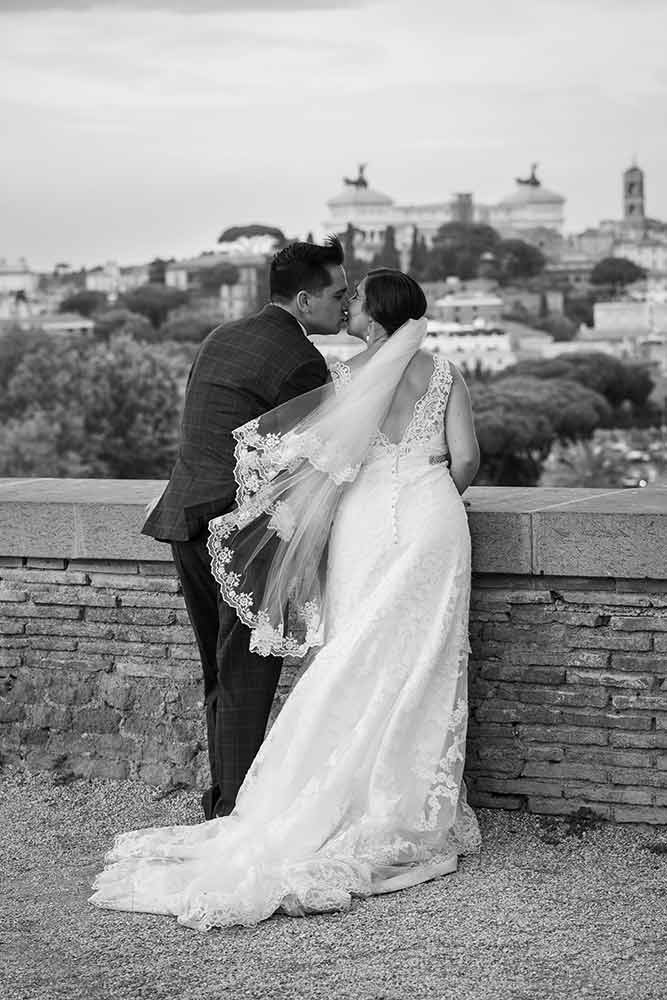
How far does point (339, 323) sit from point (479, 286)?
13827cm

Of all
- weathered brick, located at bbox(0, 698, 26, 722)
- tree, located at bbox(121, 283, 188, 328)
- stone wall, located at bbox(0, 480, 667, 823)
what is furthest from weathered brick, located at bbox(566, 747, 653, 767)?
tree, located at bbox(121, 283, 188, 328)

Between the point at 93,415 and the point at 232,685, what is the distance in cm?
5552

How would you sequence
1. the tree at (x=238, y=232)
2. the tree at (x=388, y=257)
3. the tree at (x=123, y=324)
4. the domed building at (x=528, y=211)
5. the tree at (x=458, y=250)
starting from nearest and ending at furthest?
the tree at (x=123, y=324)
the tree at (x=388, y=257)
the tree at (x=458, y=250)
the tree at (x=238, y=232)
the domed building at (x=528, y=211)

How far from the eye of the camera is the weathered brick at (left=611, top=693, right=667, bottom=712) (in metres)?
4.49

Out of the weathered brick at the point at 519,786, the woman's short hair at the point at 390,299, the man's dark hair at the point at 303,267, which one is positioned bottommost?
the weathered brick at the point at 519,786

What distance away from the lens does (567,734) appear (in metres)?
4.61

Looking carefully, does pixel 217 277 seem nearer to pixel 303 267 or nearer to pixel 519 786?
pixel 519 786

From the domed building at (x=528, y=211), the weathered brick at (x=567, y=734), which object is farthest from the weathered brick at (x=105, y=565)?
the domed building at (x=528, y=211)

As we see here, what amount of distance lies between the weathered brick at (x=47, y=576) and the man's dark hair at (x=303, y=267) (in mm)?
1259

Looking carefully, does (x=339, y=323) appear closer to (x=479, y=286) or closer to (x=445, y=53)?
(x=445, y=53)

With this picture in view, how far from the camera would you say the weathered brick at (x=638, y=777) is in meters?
4.52

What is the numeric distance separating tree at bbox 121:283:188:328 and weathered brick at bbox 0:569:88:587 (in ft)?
421

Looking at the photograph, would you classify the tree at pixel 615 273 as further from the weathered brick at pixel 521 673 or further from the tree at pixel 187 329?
the weathered brick at pixel 521 673

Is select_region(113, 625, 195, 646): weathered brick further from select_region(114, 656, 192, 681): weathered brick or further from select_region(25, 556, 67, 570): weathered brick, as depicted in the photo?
select_region(25, 556, 67, 570): weathered brick
